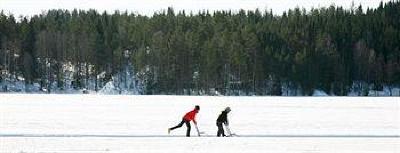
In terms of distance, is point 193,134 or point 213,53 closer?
point 193,134

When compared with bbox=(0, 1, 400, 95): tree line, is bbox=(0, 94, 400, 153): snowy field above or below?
below

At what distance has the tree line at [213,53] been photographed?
10575 centimetres

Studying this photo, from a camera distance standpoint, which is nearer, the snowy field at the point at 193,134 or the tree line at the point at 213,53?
the snowy field at the point at 193,134

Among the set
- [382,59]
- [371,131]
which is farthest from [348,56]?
[371,131]

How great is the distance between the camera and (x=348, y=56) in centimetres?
11388

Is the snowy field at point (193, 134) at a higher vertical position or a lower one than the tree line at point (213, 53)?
lower

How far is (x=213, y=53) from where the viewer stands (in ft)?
353

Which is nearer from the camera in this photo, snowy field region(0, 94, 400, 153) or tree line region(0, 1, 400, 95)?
snowy field region(0, 94, 400, 153)

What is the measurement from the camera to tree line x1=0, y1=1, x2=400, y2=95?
10575 cm

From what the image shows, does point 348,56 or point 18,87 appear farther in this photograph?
point 348,56

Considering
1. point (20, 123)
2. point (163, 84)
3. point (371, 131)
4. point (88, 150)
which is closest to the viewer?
point (88, 150)

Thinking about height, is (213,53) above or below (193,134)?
above

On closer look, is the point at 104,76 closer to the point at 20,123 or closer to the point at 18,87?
the point at 18,87

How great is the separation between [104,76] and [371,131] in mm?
89712
